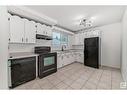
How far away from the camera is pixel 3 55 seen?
3.05ft

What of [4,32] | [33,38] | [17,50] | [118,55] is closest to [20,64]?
[17,50]

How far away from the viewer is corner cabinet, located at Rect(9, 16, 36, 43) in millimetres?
2346

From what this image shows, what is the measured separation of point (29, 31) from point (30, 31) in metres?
0.04

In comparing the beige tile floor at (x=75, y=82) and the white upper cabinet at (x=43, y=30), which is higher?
the white upper cabinet at (x=43, y=30)

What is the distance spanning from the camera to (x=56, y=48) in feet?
15.3

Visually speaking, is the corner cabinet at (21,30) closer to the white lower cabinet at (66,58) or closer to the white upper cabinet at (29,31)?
the white upper cabinet at (29,31)

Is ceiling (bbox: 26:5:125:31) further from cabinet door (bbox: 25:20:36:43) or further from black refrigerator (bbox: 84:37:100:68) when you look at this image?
black refrigerator (bbox: 84:37:100:68)

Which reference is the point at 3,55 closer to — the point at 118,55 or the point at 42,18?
the point at 42,18

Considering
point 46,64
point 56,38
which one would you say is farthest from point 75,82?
point 56,38

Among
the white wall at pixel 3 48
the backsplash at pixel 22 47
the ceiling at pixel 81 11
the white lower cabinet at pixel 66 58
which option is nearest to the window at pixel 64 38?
the white lower cabinet at pixel 66 58

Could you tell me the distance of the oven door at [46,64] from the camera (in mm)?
2792

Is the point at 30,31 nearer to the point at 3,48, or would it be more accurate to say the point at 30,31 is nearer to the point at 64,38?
the point at 3,48

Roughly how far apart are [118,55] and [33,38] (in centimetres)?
421

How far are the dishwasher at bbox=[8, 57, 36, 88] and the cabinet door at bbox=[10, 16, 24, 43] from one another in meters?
0.70
